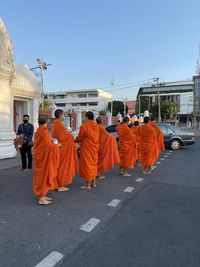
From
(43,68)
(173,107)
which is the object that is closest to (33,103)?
(43,68)

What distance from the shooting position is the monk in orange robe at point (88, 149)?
535 centimetres

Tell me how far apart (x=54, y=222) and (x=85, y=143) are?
2144 millimetres

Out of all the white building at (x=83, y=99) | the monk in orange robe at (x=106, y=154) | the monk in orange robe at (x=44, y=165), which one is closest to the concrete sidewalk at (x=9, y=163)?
the monk in orange robe at (x=106, y=154)

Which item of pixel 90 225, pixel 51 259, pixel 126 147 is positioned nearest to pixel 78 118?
pixel 126 147

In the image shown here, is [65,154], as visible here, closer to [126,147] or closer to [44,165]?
[44,165]

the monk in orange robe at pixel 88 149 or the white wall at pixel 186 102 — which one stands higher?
the white wall at pixel 186 102

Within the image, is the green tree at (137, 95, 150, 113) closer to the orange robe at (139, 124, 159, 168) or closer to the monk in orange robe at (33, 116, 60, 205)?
the orange robe at (139, 124, 159, 168)

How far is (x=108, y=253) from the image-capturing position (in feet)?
9.17

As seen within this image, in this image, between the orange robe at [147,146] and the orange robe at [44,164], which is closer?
the orange robe at [44,164]

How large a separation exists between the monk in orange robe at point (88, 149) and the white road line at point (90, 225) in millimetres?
1658

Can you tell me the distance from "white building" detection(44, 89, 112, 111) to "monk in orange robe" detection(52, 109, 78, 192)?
74.6m

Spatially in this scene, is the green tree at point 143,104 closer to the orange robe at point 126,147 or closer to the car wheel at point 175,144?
the car wheel at point 175,144

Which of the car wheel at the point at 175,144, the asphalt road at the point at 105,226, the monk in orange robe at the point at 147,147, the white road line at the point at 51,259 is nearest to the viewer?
the white road line at the point at 51,259

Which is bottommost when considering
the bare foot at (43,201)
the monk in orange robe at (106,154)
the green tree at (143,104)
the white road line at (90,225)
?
the white road line at (90,225)
